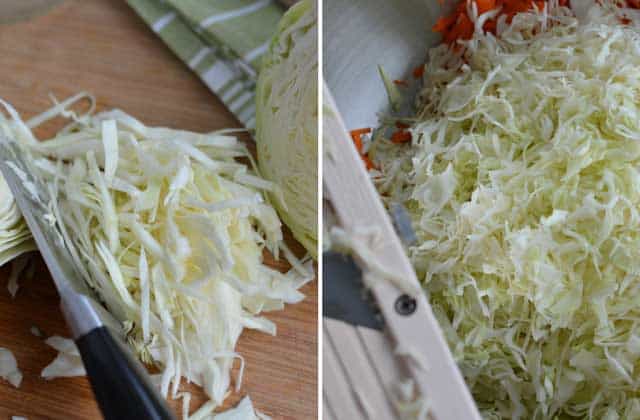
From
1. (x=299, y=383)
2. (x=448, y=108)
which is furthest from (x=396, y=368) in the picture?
(x=448, y=108)

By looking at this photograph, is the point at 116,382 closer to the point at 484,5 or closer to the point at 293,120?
the point at 293,120

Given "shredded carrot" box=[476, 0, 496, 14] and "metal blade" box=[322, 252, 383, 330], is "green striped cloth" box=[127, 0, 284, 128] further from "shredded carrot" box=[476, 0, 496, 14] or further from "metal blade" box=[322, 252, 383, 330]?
"metal blade" box=[322, 252, 383, 330]

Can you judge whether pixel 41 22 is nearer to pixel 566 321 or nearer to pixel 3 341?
pixel 3 341

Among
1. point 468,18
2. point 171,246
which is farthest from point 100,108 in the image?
point 468,18

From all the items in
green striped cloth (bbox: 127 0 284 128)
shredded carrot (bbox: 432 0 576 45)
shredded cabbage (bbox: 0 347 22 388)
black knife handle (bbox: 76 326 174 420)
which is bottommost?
shredded carrot (bbox: 432 0 576 45)

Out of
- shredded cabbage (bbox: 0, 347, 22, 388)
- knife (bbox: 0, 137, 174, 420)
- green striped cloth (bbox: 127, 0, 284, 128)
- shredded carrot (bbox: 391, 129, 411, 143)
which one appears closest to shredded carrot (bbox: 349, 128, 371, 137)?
shredded carrot (bbox: 391, 129, 411, 143)

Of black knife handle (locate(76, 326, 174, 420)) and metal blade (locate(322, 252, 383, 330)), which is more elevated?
metal blade (locate(322, 252, 383, 330))
